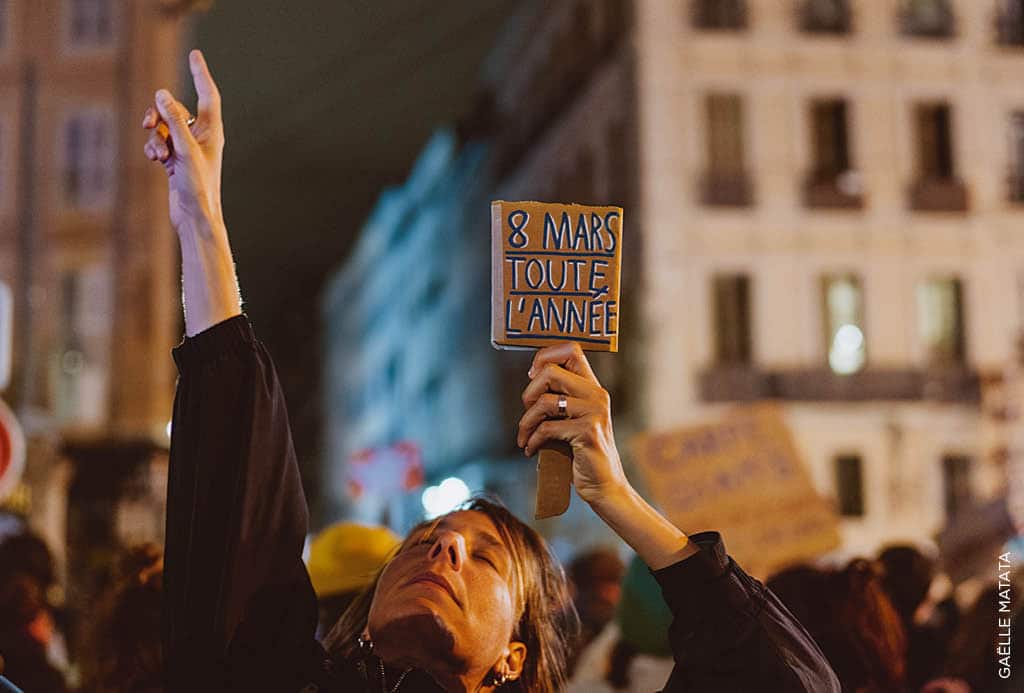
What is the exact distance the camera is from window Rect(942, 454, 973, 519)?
87.8ft

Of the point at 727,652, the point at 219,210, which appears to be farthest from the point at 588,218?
the point at 727,652

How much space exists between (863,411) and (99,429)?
15093mm

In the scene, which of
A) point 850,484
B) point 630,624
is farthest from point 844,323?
point 630,624

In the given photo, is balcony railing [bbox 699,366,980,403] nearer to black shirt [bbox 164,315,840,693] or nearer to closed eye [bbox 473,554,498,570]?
closed eye [bbox 473,554,498,570]

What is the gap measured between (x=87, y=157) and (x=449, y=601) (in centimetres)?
2593

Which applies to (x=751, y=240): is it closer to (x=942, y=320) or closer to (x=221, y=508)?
(x=942, y=320)

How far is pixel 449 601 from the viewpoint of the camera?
2561mm

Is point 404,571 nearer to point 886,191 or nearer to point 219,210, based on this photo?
point 219,210

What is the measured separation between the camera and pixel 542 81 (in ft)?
121

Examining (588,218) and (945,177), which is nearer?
(588,218)

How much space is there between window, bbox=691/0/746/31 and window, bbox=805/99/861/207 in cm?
232

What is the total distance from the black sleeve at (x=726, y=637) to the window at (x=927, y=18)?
2780cm

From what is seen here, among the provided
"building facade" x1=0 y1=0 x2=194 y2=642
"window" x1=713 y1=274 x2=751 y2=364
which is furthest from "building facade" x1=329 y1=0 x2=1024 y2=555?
"building facade" x1=0 y1=0 x2=194 y2=642

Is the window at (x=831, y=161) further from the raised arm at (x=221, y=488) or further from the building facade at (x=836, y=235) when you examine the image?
the raised arm at (x=221, y=488)
